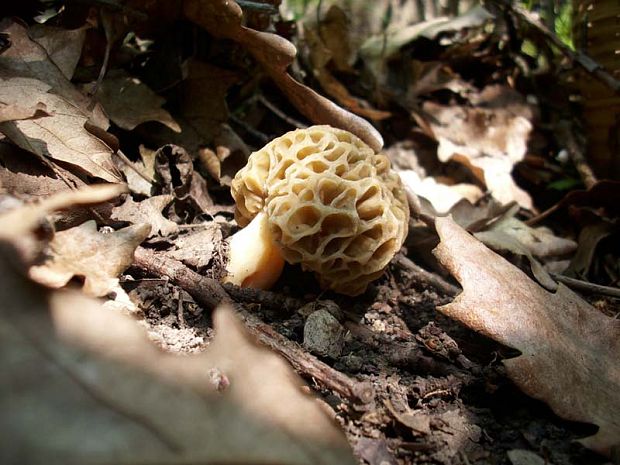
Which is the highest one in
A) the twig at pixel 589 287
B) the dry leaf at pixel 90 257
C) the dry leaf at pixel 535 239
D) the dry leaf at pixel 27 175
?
the dry leaf at pixel 90 257

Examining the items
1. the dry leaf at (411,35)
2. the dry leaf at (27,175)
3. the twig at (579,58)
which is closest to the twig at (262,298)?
the dry leaf at (27,175)

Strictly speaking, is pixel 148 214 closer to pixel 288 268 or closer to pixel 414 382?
pixel 288 268

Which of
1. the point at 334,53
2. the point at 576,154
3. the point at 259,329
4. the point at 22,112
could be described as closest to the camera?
the point at 22,112

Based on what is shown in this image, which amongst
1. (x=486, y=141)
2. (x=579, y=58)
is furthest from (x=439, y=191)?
(x=579, y=58)

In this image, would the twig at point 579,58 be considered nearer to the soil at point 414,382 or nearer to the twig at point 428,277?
the twig at point 428,277

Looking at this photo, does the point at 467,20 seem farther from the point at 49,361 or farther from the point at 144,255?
the point at 49,361

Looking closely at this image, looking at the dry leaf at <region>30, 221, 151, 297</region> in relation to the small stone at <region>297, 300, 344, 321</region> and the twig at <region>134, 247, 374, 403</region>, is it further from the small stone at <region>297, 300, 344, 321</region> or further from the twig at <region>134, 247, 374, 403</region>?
the small stone at <region>297, 300, 344, 321</region>
